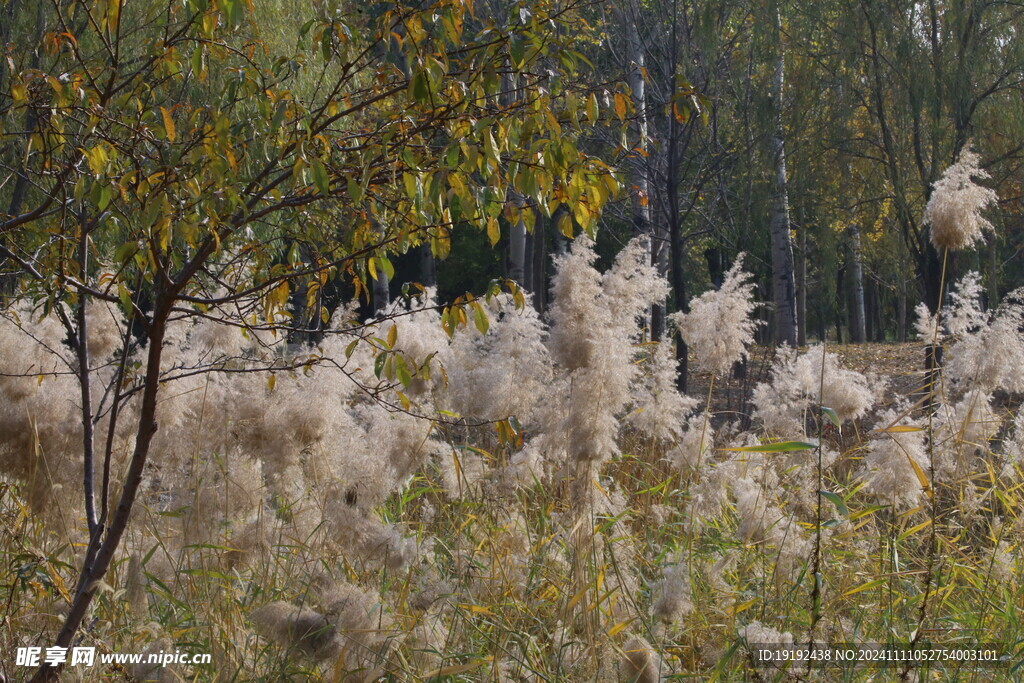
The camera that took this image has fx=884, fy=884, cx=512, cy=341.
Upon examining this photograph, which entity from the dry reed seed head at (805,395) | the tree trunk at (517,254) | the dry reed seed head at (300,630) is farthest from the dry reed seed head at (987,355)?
the tree trunk at (517,254)

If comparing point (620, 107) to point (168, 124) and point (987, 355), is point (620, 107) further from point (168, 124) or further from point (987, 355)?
point (987, 355)

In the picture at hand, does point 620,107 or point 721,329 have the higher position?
point 620,107

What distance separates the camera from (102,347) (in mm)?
4066

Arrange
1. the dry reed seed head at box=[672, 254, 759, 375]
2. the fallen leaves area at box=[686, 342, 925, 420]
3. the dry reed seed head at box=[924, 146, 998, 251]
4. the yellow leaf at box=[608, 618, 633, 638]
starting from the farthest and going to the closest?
the fallen leaves area at box=[686, 342, 925, 420] < the dry reed seed head at box=[672, 254, 759, 375] < the dry reed seed head at box=[924, 146, 998, 251] < the yellow leaf at box=[608, 618, 633, 638]

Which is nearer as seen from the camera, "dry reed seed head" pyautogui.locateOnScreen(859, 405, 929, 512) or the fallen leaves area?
"dry reed seed head" pyautogui.locateOnScreen(859, 405, 929, 512)

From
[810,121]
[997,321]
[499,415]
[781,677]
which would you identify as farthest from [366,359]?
[810,121]

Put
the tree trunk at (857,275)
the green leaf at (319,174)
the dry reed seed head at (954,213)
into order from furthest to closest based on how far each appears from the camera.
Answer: the tree trunk at (857,275)
the dry reed seed head at (954,213)
the green leaf at (319,174)

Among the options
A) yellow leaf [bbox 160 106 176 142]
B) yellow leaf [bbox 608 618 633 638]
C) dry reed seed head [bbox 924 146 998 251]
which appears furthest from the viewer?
dry reed seed head [bbox 924 146 998 251]

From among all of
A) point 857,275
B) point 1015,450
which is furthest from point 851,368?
point 857,275

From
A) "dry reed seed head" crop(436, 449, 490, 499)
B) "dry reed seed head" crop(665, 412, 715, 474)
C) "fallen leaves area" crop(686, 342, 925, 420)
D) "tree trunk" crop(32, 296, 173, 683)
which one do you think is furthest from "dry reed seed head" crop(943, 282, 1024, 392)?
"fallen leaves area" crop(686, 342, 925, 420)

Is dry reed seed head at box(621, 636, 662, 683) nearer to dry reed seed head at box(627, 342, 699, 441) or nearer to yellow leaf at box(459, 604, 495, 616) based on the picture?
yellow leaf at box(459, 604, 495, 616)

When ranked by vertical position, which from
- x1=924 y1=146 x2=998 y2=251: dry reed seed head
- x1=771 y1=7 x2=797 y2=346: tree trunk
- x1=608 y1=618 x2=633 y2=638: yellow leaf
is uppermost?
x1=771 y1=7 x2=797 y2=346: tree trunk

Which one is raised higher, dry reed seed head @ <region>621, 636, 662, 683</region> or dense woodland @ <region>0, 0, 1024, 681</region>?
dense woodland @ <region>0, 0, 1024, 681</region>

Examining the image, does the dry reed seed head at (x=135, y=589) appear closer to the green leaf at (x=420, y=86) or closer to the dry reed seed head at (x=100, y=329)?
the dry reed seed head at (x=100, y=329)
